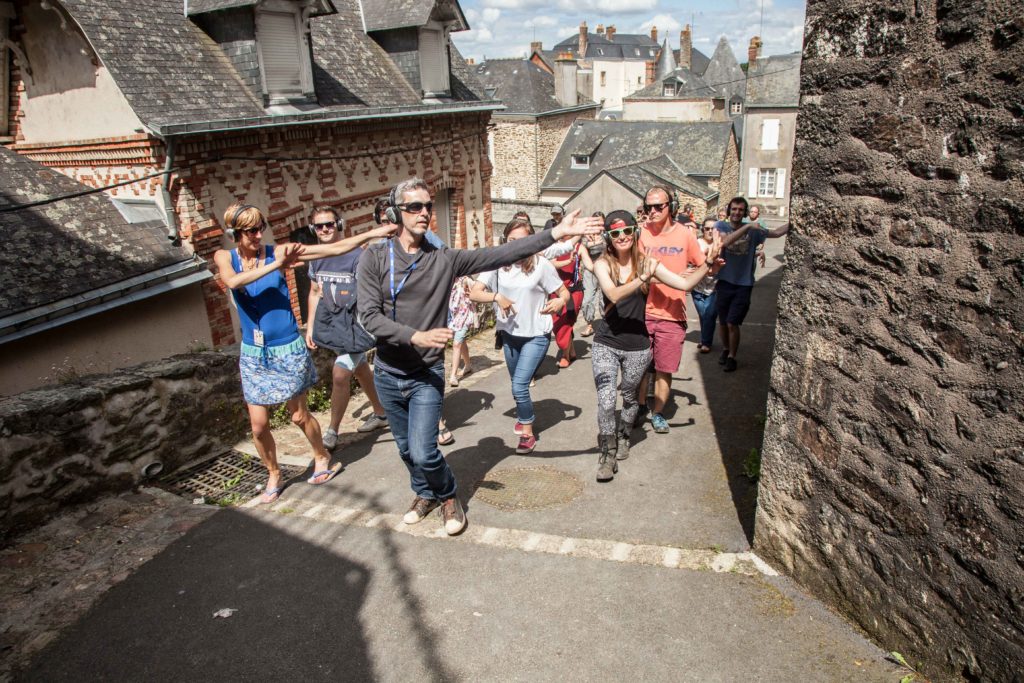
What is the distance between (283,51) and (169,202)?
3367mm

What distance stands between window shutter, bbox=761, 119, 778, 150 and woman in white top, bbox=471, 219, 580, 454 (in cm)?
3768

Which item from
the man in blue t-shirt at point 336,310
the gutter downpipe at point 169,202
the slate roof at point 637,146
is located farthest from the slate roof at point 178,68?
the slate roof at point 637,146

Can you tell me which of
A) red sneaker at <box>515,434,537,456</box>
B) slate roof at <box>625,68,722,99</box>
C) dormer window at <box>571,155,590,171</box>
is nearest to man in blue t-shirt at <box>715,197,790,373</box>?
red sneaker at <box>515,434,537,456</box>

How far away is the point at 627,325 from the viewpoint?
201 inches

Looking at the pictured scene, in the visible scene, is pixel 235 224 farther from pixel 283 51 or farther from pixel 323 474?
pixel 283 51

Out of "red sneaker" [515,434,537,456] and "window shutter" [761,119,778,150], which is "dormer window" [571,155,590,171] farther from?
"red sneaker" [515,434,537,456]

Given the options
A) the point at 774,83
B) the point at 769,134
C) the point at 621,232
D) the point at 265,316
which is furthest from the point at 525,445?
the point at 774,83

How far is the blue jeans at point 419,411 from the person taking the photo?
421 cm

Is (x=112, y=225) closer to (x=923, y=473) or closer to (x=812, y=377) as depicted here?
(x=812, y=377)

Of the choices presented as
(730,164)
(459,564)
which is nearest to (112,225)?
(459,564)

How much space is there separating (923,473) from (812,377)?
0.66m

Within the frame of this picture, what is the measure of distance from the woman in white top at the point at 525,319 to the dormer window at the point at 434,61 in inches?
346

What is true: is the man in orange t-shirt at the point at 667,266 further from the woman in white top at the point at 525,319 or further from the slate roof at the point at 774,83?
the slate roof at the point at 774,83

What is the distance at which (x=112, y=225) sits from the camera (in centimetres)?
841
